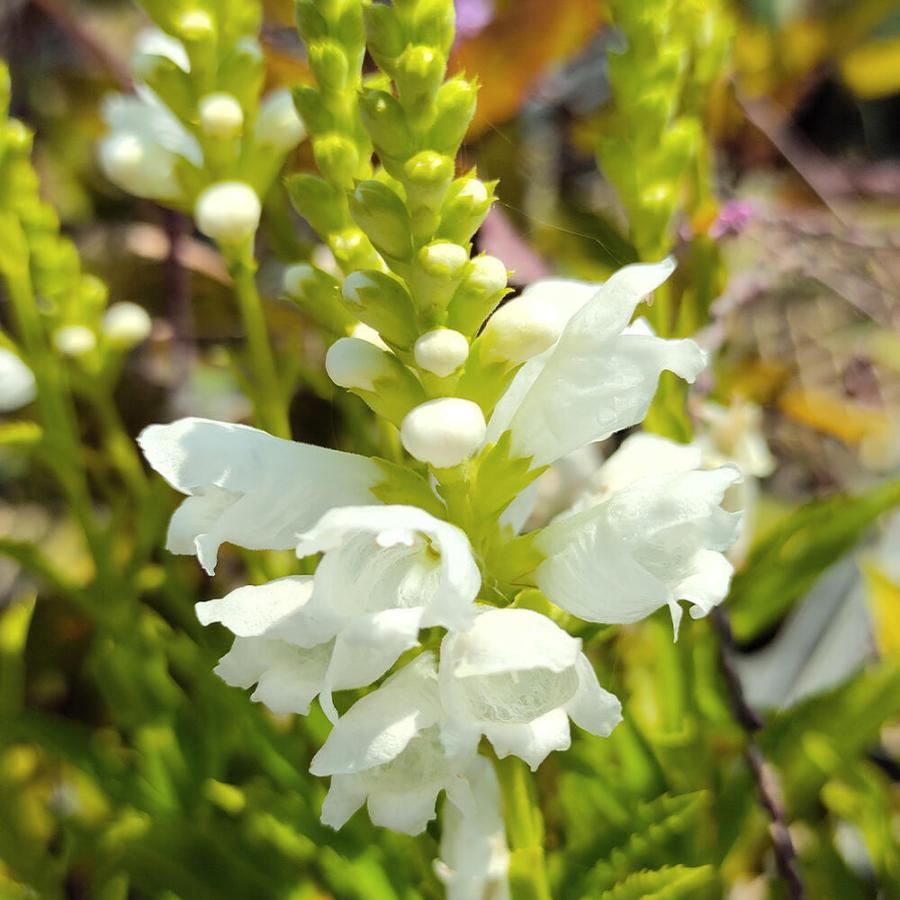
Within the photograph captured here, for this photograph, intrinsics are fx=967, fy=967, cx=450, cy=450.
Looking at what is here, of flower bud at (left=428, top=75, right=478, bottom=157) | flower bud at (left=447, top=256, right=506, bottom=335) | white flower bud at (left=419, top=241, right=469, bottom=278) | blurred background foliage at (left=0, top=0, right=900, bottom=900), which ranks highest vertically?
flower bud at (left=428, top=75, right=478, bottom=157)

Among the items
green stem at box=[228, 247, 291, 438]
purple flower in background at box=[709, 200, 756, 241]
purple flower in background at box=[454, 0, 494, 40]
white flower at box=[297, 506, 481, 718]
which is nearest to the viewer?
white flower at box=[297, 506, 481, 718]

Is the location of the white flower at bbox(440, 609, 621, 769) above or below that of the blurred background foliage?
above

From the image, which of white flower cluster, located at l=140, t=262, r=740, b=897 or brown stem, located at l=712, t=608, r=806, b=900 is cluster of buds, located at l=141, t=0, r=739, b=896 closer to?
white flower cluster, located at l=140, t=262, r=740, b=897

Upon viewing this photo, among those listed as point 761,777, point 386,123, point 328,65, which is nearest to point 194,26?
point 328,65

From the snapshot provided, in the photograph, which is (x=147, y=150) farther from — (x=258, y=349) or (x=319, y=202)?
(x=319, y=202)

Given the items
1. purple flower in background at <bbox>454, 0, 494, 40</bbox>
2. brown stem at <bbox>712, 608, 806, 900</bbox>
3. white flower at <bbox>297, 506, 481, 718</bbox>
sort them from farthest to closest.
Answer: purple flower in background at <bbox>454, 0, 494, 40</bbox> < brown stem at <bbox>712, 608, 806, 900</bbox> < white flower at <bbox>297, 506, 481, 718</bbox>

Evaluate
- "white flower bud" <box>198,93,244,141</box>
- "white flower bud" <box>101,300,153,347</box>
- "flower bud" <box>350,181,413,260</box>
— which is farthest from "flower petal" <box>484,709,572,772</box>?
"white flower bud" <box>101,300,153,347</box>

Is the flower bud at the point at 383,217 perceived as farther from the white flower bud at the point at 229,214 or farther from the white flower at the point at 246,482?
the white flower bud at the point at 229,214

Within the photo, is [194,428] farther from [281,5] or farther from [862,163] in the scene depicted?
[862,163]
